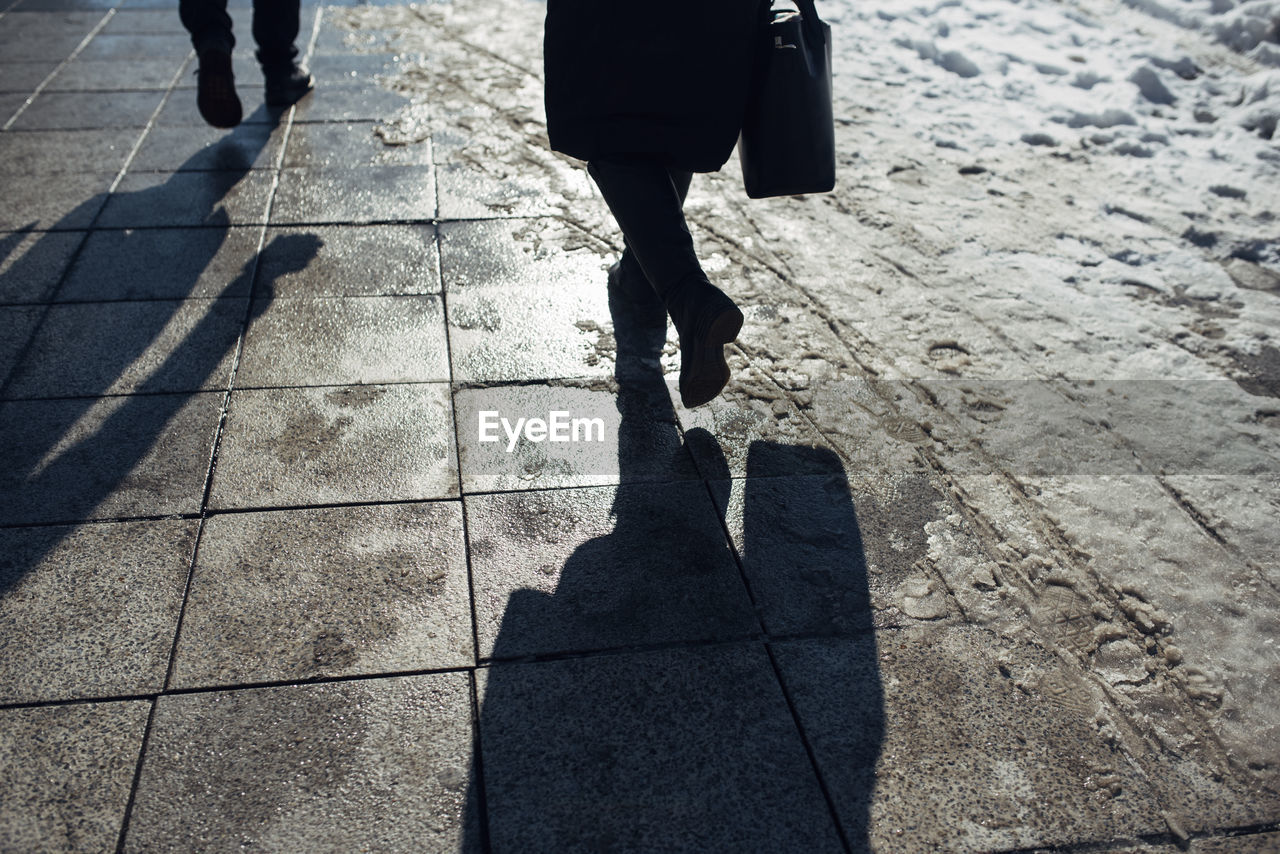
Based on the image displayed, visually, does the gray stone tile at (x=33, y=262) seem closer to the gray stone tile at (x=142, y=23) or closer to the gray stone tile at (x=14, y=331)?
the gray stone tile at (x=14, y=331)

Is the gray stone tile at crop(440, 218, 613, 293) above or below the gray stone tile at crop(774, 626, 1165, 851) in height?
below

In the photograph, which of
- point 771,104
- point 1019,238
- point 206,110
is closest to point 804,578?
point 771,104

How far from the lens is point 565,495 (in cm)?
277

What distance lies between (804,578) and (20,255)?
3.30 m

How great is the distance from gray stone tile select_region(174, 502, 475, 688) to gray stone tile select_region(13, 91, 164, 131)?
11.3ft

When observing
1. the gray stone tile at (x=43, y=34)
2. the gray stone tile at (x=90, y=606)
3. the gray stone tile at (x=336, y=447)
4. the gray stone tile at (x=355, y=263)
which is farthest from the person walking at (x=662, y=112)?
the gray stone tile at (x=43, y=34)

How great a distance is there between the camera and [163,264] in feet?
12.5

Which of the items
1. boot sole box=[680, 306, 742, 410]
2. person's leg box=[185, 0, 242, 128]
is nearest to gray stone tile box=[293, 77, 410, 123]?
person's leg box=[185, 0, 242, 128]

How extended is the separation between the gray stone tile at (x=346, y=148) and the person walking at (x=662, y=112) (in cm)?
204

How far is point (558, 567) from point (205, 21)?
3.77 metres

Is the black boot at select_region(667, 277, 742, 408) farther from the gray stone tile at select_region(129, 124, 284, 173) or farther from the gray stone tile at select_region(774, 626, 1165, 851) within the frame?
the gray stone tile at select_region(129, 124, 284, 173)

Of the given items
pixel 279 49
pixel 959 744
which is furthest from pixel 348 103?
pixel 959 744

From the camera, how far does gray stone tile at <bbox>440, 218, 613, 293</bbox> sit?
12.6 ft

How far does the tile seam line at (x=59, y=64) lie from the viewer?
199 inches
